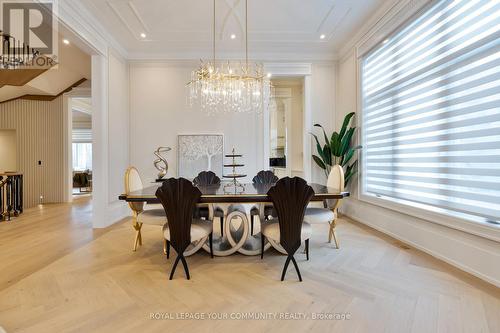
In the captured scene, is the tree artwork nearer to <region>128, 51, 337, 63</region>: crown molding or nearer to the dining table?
<region>128, 51, 337, 63</region>: crown molding

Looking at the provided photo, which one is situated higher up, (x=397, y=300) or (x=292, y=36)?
(x=292, y=36)

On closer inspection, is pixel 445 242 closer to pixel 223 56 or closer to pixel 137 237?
pixel 137 237

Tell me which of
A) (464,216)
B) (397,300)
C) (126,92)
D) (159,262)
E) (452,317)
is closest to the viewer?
(452,317)

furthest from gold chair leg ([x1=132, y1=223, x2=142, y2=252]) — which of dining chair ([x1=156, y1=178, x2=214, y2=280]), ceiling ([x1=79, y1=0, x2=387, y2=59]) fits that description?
ceiling ([x1=79, y1=0, x2=387, y2=59])

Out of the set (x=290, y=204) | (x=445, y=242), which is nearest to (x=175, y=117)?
(x=290, y=204)

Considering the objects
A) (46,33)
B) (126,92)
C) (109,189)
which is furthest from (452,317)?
(46,33)

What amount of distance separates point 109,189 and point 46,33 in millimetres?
2731

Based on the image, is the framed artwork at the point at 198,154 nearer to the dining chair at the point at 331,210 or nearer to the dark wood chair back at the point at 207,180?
the dark wood chair back at the point at 207,180

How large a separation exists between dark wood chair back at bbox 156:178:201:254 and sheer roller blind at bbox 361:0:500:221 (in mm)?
2569

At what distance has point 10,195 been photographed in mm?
4922

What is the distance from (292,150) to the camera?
6410mm

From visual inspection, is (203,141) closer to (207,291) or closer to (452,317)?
(207,291)

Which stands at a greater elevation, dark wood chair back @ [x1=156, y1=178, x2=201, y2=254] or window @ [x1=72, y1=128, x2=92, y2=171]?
window @ [x1=72, y1=128, x2=92, y2=171]

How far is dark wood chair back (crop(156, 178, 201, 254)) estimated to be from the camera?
84.7 inches
